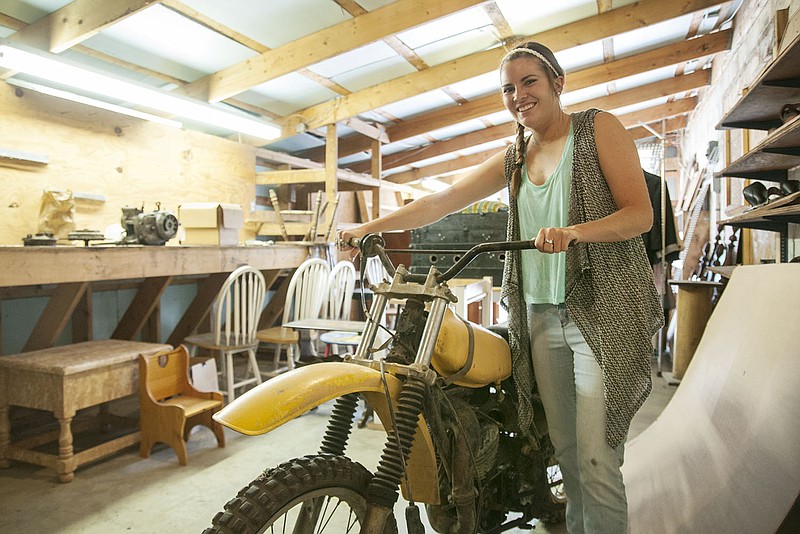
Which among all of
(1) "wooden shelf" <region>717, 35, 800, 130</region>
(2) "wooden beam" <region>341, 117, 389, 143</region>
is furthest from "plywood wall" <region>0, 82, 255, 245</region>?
(1) "wooden shelf" <region>717, 35, 800, 130</region>

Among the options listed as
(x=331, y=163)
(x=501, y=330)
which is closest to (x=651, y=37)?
(x=331, y=163)

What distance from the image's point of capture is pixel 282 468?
1.10 metres

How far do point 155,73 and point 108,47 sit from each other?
1.52 ft

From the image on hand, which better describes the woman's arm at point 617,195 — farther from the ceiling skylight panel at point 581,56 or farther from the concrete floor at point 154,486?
the ceiling skylight panel at point 581,56

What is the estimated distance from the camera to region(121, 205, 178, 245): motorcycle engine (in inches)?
121

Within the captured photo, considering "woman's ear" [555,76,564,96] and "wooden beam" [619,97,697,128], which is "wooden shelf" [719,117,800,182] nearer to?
"woman's ear" [555,76,564,96]

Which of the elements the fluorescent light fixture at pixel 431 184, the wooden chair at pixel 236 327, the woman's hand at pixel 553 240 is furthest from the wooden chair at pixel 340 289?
the fluorescent light fixture at pixel 431 184

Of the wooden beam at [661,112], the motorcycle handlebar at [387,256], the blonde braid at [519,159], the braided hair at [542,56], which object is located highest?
the wooden beam at [661,112]

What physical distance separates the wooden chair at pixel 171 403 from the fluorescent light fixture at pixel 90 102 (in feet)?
6.95

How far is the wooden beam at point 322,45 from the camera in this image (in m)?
3.74

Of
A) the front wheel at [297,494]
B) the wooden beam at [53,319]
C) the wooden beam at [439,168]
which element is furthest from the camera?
the wooden beam at [439,168]

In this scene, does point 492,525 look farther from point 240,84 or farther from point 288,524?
point 240,84

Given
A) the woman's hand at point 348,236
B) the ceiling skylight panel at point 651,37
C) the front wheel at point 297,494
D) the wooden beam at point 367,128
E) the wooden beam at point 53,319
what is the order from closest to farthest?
the front wheel at point 297,494 < the woman's hand at point 348,236 < the wooden beam at point 53,319 < the ceiling skylight panel at point 651,37 < the wooden beam at point 367,128

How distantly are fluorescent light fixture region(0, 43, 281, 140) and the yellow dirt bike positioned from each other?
8.91ft
